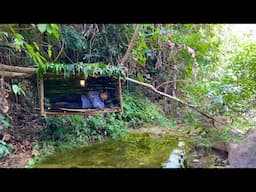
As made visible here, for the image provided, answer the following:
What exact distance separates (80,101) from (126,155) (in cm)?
113

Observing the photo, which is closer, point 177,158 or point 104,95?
point 177,158

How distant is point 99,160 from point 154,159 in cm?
69

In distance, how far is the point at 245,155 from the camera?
2992mm

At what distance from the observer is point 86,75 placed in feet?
12.2

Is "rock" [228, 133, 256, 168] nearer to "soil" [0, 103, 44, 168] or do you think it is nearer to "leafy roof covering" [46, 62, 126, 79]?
"leafy roof covering" [46, 62, 126, 79]

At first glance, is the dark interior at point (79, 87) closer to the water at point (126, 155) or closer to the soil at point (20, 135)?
the soil at point (20, 135)

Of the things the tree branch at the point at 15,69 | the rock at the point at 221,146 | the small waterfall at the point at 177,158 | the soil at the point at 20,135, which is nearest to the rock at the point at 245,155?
the rock at the point at 221,146

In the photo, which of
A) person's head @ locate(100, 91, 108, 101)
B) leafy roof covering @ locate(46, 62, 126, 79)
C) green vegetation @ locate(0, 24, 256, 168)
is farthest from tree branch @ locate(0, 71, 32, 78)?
person's head @ locate(100, 91, 108, 101)

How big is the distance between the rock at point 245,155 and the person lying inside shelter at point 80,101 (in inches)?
77.4

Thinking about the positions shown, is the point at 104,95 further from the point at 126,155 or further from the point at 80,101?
the point at 126,155

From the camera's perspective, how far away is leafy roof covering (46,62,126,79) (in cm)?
359

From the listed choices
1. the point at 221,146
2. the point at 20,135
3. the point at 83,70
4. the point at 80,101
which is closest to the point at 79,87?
the point at 80,101

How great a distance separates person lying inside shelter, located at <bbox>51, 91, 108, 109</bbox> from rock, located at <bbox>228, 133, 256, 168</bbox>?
77.4 inches
